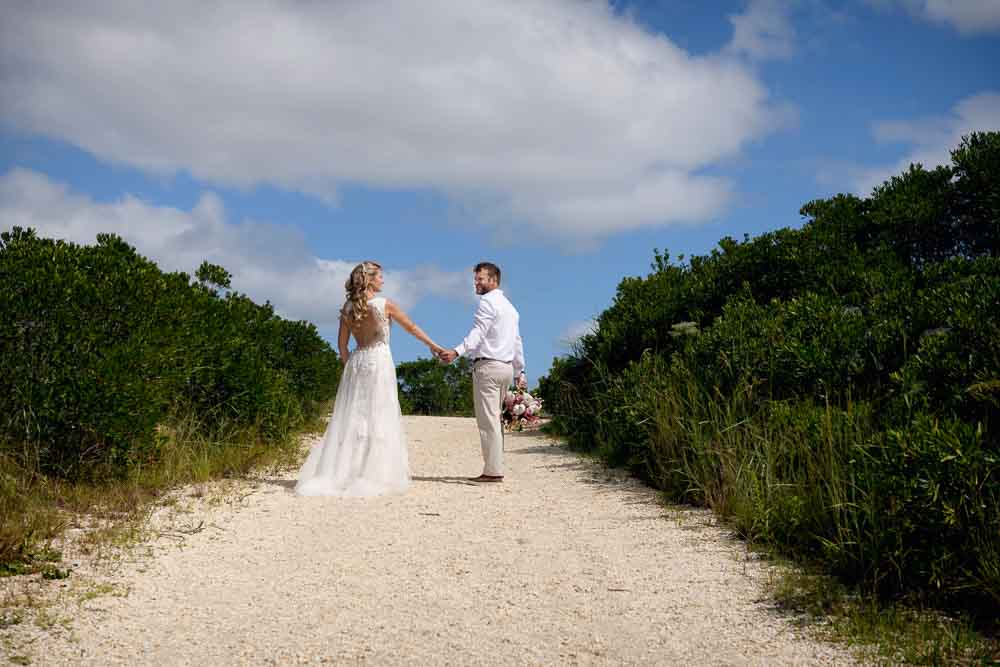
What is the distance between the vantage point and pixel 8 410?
8070 mm

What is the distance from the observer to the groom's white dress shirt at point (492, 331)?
9.71m

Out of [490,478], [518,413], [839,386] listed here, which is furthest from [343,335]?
[518,413]

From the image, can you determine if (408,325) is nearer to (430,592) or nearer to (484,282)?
(484,282)

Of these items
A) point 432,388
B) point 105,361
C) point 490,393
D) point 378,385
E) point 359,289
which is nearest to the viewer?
point 105,361

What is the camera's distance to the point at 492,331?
32.1 ft

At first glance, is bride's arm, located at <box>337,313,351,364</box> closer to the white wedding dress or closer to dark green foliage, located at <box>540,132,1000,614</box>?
the white wedding dress

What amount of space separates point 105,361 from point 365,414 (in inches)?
106

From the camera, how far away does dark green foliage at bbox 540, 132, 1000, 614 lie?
217 inches

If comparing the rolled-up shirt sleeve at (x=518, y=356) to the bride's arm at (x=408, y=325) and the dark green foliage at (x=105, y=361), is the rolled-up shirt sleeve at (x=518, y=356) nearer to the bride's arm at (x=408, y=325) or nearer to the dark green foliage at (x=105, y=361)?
the bride's arm at (x=408, y=325)

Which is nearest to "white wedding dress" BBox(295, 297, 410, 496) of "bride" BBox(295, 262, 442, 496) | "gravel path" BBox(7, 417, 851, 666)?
"bride" BBox(295, 262, 442, 496)

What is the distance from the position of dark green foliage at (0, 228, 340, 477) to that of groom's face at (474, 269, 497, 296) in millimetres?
3367

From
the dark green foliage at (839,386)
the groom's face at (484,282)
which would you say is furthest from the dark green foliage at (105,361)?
the dark green foliage at (839,386)

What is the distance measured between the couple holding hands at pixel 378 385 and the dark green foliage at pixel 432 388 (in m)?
15.5

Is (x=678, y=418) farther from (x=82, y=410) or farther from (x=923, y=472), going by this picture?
(x=82, y=410)
